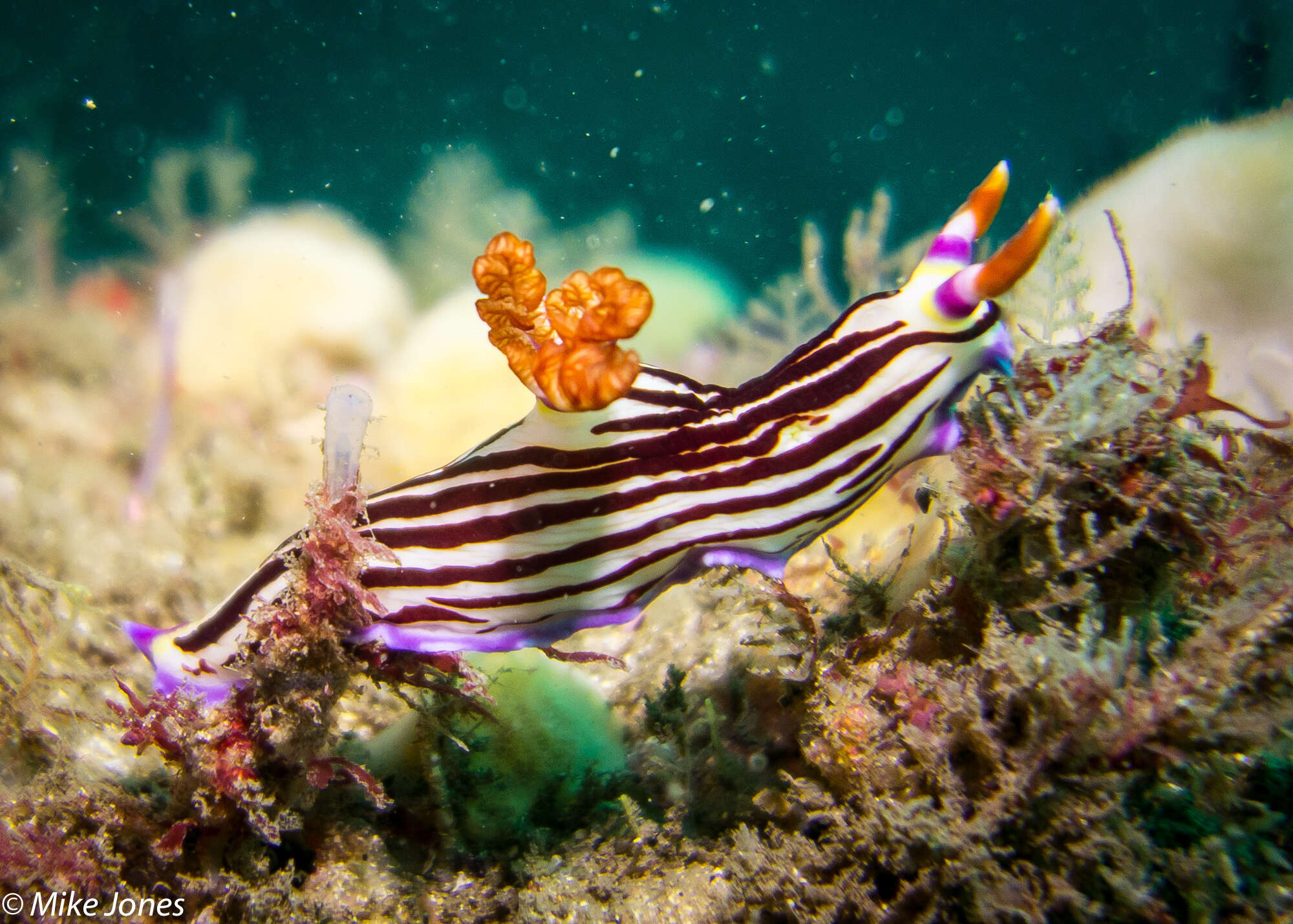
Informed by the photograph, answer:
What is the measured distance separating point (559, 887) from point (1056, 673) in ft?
5.73

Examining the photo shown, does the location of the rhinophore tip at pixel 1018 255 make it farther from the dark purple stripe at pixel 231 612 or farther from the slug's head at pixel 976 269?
the dark purple stripe at pixel 231 612

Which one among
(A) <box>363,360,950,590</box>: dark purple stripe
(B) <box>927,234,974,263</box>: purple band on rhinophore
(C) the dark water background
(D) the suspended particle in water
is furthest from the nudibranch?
(D) the suspended particle in water

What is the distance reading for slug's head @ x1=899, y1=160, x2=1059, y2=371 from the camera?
2.08 metres

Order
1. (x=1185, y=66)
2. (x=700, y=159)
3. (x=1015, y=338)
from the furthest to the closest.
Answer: (x=1185, y=66) → (x=700, y=159) → (x=1015, y=338)

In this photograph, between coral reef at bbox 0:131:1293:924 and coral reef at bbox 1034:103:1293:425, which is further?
coral reef at bbox 1034:103:1293:425

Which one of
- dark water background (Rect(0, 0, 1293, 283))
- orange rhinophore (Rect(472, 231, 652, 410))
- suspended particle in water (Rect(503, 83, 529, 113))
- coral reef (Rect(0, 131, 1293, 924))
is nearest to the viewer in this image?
coral reef (Rect(0, 131, 1293, 924))

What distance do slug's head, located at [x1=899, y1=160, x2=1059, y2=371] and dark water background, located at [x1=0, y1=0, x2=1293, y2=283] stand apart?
15585 mm

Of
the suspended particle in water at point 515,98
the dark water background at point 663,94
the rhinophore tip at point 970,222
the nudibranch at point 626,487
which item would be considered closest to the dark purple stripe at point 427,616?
the nudibranch at point 626,487

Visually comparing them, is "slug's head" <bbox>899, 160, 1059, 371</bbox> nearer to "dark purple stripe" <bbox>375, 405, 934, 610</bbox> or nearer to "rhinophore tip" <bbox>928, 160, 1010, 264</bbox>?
"rhinophore tip" <bbox>928, 160, 1010, 264</bbox>

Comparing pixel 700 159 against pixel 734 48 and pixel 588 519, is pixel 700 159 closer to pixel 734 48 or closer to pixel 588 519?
pixel 734 48

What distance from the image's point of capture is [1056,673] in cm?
154

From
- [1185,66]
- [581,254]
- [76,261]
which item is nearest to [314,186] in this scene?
[76,261]

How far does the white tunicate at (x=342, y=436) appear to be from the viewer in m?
1.97

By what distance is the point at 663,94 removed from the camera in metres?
27.2
